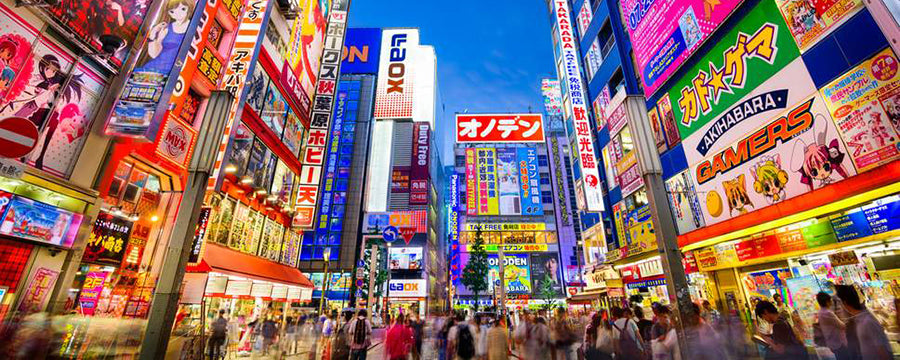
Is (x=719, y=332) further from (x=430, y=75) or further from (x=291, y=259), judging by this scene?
(x=430, y=75)

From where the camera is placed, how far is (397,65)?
41.1 metres

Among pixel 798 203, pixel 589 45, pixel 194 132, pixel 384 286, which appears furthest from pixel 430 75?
pixel 798 203

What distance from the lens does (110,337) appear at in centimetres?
677

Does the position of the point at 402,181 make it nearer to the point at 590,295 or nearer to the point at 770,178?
the point at 590,295

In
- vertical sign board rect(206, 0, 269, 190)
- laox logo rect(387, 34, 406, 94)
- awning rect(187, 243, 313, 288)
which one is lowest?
awning rect(187, 243, 313, 288)

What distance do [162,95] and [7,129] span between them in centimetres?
257

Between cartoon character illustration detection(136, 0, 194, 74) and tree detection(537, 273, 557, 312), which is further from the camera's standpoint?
tree detection(537, 273, 557, 312)

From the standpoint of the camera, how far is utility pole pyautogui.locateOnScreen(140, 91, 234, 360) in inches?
192

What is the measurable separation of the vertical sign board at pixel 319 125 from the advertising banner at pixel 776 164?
16516mm

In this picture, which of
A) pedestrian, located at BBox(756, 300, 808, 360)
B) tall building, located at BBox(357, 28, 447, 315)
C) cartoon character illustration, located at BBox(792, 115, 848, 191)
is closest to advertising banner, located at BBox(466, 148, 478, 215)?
tall building, located at BBox(357, 28, 447, 315)

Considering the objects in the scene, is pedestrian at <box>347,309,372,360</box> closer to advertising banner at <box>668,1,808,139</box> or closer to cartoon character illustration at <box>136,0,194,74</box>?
cartoon character illustration at <box>136,0,194,74</box>

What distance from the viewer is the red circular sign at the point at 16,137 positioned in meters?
6.41

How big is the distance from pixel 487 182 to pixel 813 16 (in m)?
45.9

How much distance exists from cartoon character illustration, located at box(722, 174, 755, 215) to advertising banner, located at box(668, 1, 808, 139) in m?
1.74
